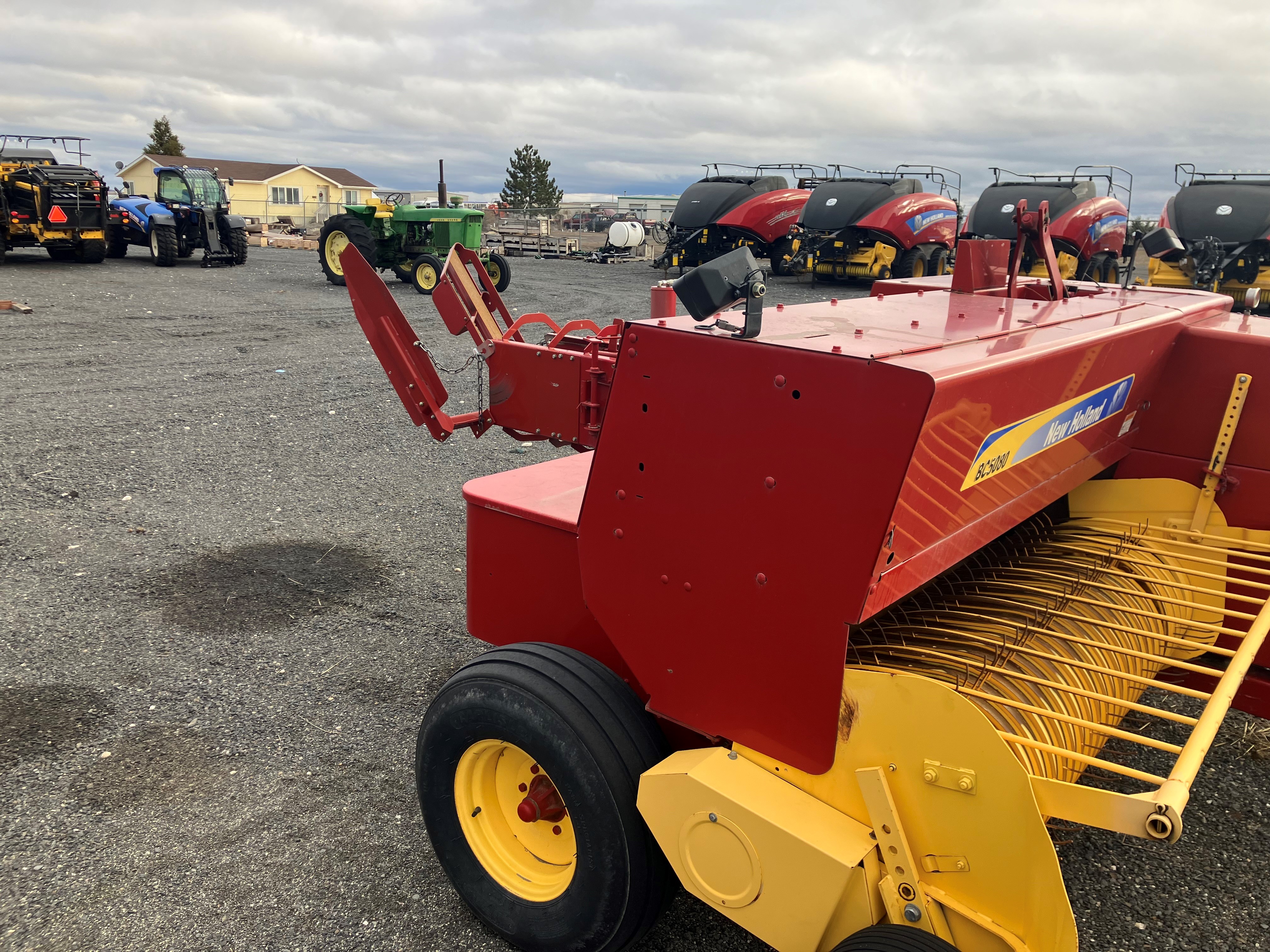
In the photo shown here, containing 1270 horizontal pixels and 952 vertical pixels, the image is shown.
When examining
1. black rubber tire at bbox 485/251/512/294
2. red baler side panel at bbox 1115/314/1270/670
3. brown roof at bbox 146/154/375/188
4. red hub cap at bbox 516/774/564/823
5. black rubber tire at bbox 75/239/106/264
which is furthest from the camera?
brown roof at bbox 146/154/375/188

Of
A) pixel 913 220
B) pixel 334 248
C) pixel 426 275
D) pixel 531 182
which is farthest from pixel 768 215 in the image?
pixel 531 182

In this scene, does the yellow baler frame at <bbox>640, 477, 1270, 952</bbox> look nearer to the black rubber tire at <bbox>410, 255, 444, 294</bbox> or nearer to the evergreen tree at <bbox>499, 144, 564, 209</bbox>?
the black rubber tire at <bbox>410, 255, 444, 294</bbox>

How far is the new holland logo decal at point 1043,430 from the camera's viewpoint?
192cm

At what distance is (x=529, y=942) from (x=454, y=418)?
1.91 metres

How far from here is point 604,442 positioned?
1.95 meters

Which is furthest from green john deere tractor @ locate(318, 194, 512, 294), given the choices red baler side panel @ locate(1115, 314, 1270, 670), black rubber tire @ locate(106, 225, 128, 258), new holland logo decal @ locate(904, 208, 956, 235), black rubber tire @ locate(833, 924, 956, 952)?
black rubber tire @ locate(833, 924, 956, 952)

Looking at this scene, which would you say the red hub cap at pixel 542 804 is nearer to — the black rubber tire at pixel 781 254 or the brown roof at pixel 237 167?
the black rubber tire at pixel 781 254

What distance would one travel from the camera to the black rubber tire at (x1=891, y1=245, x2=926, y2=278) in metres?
17.9

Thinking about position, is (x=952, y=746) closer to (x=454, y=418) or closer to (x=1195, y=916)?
(x=1195, y=916)

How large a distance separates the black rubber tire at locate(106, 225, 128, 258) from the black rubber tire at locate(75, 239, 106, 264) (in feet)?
2.30

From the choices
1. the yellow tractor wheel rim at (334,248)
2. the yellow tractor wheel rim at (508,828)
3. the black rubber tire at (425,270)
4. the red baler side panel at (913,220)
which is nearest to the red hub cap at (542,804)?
the yellow tractor wheel rim at (508,828)

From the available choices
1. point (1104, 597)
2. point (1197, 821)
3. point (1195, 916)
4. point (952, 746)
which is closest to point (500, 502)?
point (952, 746)

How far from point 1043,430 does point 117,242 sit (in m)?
20.8

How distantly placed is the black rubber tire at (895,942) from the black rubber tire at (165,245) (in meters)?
19.2
